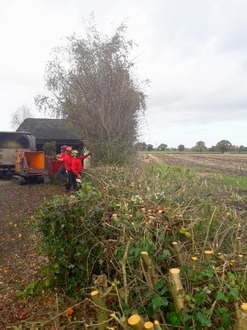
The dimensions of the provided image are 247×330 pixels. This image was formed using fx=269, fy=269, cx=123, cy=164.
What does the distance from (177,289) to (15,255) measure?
13.3ft

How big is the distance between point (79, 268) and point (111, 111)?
31.3ft

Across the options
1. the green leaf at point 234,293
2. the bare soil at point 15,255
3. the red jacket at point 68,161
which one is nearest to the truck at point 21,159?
the red jacket at point 68,161

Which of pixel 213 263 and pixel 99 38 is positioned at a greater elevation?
pixel 99 38

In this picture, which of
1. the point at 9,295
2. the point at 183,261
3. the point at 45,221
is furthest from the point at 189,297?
the point at 9,295

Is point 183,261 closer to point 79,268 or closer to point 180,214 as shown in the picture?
point 180,214

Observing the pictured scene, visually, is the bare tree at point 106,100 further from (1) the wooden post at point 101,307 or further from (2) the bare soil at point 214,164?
(1) the wooden post at point 101,307

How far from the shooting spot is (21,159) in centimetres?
1267

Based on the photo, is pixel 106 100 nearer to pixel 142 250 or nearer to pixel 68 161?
pixel 68 161

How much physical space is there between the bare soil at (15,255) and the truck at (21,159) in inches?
107

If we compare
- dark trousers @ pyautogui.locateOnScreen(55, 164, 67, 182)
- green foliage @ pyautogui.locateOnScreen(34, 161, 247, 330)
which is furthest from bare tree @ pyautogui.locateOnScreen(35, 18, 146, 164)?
green foliage @ pyautogui.locateOnScreen(34, 161, 247, 330)

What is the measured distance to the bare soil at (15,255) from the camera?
11.8 ft

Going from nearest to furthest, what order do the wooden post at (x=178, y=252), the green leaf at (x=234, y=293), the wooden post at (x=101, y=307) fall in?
the green leaf at (x=234, y=293) < the wooden post at (x=101, y=307) < the wooden post at (x=178, y=252)

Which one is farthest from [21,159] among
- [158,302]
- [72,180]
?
[158,302]

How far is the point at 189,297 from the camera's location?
2.06m
